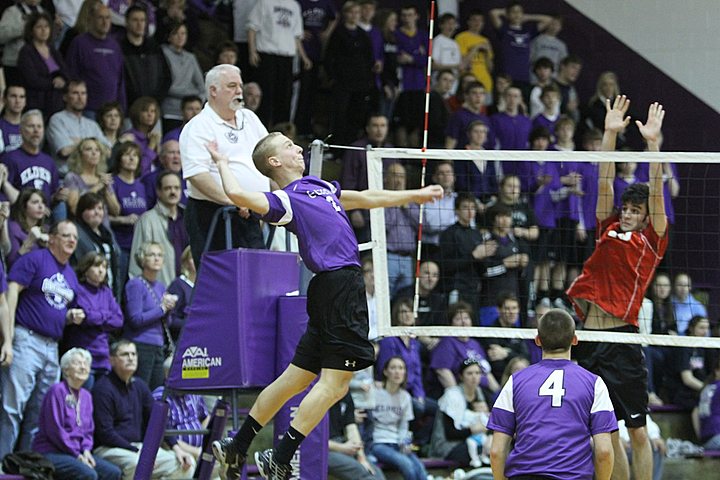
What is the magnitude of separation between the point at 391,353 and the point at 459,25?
26.4ft

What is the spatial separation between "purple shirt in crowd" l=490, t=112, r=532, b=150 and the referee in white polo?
306 inches

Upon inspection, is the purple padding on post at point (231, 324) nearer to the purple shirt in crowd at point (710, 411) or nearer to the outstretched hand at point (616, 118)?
the outstretched hand at point (616, 118)

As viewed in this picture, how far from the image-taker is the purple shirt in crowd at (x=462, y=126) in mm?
15670

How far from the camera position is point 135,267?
11891mm

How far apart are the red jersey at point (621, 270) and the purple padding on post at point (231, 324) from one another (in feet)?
8.12

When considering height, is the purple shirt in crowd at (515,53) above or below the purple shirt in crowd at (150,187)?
above

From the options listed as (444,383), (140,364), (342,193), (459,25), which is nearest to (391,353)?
(444,383)

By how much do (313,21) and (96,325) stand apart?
664 centimetres

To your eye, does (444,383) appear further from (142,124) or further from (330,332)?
(330,332)

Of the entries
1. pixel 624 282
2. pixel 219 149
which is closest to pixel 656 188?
pixel 624 282

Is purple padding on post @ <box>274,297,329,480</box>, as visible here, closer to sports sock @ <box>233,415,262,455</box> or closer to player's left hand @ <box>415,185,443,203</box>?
sports sock @ <box>233,415,262,455</box>

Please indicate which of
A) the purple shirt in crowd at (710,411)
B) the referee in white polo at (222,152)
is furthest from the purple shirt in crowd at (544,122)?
the referee in white polo at (222,152)

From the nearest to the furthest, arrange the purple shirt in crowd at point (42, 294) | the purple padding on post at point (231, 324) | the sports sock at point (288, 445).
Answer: the sports sock at point (288, 445), the purple padding on post at point (231, 324), the purple shirt in crowd at point (42, 294)

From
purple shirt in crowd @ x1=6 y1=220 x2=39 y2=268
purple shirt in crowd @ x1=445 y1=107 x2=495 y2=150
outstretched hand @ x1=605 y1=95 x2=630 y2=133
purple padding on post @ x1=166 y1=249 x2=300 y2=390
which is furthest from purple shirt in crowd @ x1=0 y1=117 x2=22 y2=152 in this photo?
outstretched hand @ x1=605 y1=95 x2=630 y2=133
